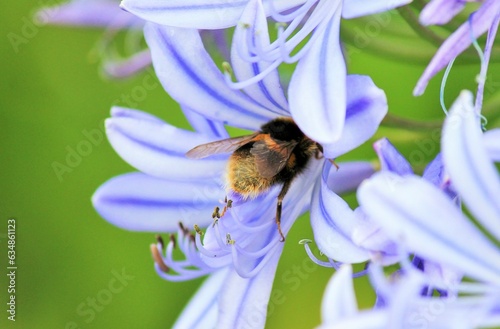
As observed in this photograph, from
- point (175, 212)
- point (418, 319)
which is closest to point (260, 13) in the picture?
point (175, 212)

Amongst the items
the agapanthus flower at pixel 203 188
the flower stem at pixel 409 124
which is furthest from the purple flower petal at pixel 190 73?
the flower stem at pixel 409 124

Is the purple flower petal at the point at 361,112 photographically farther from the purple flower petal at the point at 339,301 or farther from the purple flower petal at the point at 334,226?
the purple flower petal at the point at 339,301

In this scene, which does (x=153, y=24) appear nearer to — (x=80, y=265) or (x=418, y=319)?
(x=418, y=319)

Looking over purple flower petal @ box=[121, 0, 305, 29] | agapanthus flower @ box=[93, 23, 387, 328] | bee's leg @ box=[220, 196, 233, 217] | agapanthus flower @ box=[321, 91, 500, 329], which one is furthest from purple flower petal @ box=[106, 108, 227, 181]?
agapanthus flower @ box=[321, 91, 500, 329]

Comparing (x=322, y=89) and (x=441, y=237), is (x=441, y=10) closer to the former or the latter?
(x=322, y=89)

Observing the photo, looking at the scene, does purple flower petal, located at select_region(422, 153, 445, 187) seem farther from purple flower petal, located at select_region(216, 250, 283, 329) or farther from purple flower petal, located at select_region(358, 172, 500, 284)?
purple flower petal, located at select_region(216, 250, 283, 329)

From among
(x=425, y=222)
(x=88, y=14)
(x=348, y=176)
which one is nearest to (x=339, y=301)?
(x=425, y=222)
